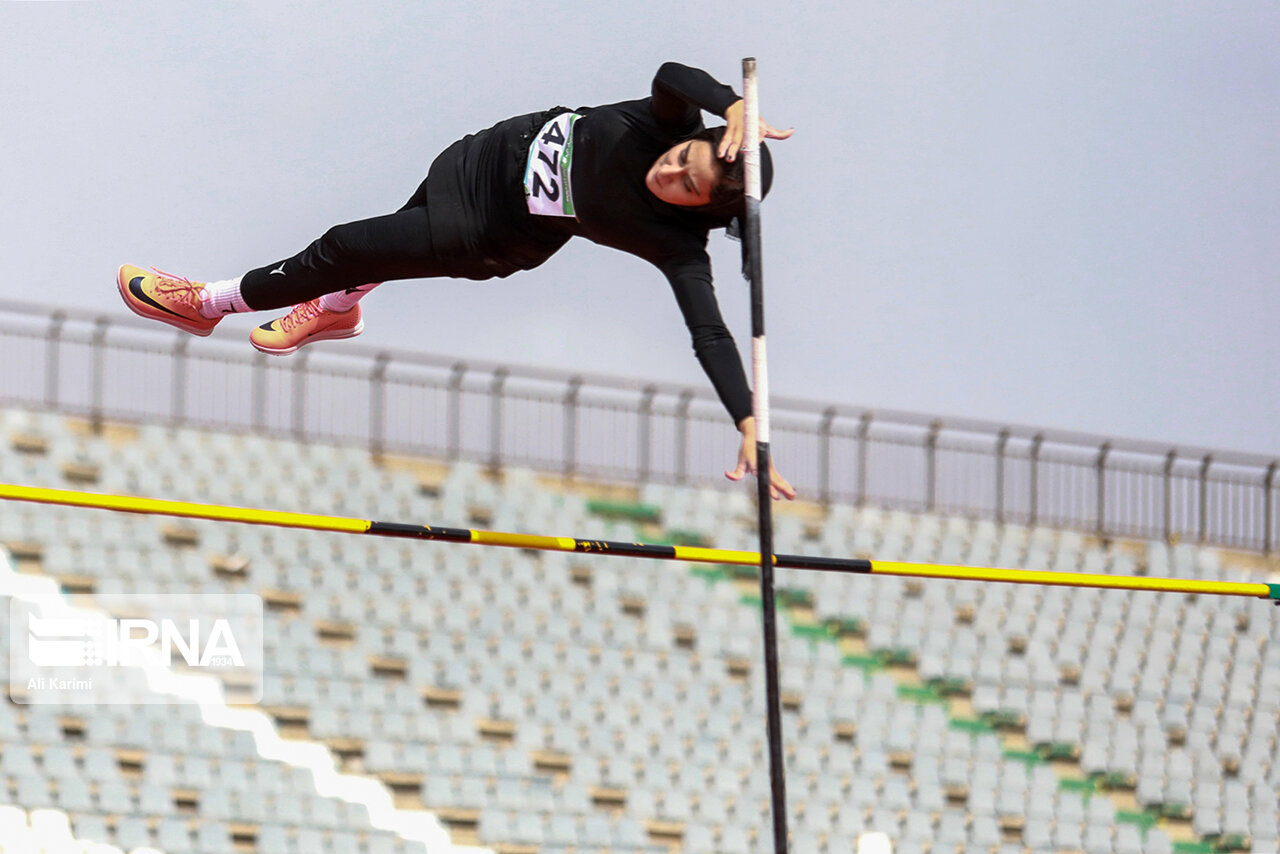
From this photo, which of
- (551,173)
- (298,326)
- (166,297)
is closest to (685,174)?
(551,173)

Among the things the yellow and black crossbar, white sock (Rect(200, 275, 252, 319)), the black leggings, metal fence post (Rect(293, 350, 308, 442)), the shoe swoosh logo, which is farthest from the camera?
metal fence post (Rect(293, 350, 308, 442))

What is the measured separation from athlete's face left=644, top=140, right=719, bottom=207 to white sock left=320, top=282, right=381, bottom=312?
3.89 feet

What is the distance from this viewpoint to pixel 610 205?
468 centimetres

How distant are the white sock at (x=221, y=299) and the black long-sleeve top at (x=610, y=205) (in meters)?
0.73

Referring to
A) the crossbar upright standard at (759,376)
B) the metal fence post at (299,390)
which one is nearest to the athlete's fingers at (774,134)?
the crossbar upright standard at (759,376)

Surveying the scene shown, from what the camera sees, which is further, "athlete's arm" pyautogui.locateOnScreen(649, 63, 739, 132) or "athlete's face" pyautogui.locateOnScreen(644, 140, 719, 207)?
"athlete's face" pyautogui.locateOnScreen(644, 140, 719, 207)

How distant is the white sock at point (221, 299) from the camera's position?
5230 mm

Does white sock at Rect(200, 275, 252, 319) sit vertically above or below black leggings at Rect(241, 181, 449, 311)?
below

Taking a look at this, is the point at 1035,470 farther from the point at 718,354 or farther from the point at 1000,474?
the point at 718,354

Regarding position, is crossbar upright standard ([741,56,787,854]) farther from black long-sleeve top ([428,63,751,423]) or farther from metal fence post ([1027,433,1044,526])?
metal fence post ([1027,433,1044,526])

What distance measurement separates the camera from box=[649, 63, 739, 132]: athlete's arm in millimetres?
4414

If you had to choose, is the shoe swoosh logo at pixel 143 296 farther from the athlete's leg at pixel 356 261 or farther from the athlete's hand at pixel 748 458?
the athlete's hand at pixel 748 458

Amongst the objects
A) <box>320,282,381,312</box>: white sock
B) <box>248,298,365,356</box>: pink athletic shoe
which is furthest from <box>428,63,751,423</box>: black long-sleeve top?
<box>248,298,365,356</box>: pink athletic shoe

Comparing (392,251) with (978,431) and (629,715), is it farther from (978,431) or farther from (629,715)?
(978,431)
